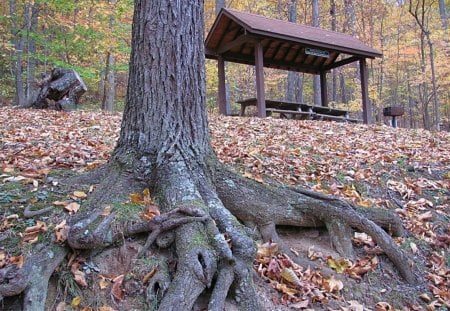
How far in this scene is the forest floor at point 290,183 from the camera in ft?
8.33

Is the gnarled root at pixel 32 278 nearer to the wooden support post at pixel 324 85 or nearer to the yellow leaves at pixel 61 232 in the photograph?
the yellow leaves at pixel 61 232

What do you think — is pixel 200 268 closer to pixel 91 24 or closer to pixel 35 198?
pixel 35 198

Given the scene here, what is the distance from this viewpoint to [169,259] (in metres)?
2.66

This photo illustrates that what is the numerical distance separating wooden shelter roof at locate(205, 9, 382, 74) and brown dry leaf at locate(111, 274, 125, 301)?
28.2ft

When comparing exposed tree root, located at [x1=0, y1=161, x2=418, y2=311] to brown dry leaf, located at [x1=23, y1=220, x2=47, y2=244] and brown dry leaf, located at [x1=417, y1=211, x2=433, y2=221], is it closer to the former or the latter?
brown dry leaf, located at [x1=23, y1=220, x2=47, y2=244]

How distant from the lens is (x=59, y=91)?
944 cm

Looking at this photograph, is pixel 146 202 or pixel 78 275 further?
pixel 146 202

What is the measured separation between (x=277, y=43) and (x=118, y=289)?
11.0 metres

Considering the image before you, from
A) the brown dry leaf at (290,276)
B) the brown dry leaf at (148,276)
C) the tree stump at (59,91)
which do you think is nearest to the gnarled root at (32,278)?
the brown dry leaf at (148,276)

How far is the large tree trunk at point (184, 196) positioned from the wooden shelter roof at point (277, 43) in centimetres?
714

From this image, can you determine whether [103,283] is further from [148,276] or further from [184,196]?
[184,196]

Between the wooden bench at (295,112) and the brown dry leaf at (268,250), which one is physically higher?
the wooden bench at (295,112)

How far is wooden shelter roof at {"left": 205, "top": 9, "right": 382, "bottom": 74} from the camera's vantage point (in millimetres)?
10530

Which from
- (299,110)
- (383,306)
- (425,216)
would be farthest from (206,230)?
(299,110)
